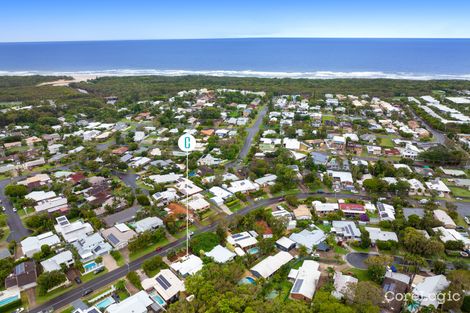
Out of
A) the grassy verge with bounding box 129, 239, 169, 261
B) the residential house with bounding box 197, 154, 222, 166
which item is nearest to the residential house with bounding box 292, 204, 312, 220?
Result: the grassy verge with bounding box 129, 239, 169, 261

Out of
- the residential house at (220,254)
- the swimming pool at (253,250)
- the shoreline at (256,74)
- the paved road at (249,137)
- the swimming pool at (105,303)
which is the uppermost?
the shoreline at (256,74)

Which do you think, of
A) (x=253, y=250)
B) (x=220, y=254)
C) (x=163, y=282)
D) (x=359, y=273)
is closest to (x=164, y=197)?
(x=220, y=254)

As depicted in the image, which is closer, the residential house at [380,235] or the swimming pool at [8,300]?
the swimming pool at [8,300]

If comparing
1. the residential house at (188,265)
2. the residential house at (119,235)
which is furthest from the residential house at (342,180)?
the residential house at (119,235)

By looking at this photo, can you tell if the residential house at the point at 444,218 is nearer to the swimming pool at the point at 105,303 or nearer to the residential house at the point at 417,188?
the residential house at the point at 417,188

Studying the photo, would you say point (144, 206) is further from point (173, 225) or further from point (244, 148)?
point (244, 148)

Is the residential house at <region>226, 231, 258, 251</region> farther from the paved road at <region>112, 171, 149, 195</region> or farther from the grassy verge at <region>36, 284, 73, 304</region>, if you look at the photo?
the paved road at <region>112, 171, 149, 195</region>

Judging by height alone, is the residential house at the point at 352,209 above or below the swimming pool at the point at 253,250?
above
